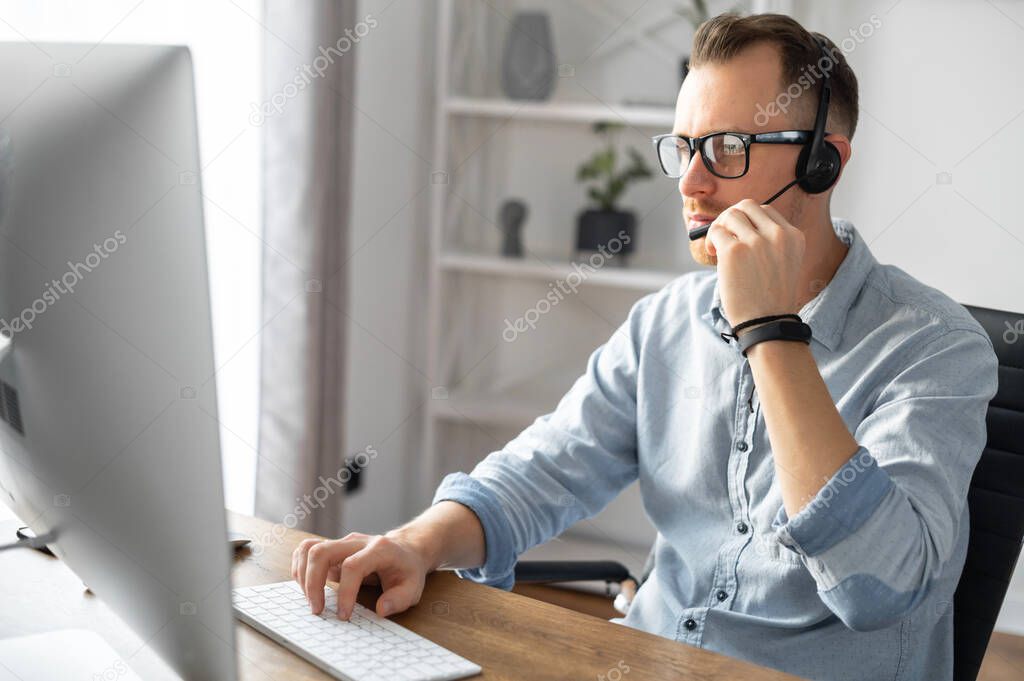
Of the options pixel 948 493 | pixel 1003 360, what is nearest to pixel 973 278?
pixel 1003 360

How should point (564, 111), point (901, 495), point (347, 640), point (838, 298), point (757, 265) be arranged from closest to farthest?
1. point (347, 640)
2. point (901, 495)
3. point (757, 265)
4. point (838, 298)
5. point (564, 111)

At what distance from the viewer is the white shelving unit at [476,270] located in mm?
2836

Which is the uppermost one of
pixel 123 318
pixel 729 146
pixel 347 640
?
pixel 729 146

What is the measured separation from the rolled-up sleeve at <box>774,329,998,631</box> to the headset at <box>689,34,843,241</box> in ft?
0.82

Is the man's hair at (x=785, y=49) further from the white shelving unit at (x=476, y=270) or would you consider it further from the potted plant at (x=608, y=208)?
the potted plant at (x=608, y=208)

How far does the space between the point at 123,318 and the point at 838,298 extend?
2.93 feet

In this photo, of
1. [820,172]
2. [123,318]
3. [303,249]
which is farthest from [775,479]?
[303,249]

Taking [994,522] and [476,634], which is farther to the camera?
[994,522]

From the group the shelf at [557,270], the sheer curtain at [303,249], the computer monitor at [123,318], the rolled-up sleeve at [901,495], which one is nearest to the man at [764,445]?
the rolled-up sleeve at [901,495]

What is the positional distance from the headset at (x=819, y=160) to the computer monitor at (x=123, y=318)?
79 centimetres

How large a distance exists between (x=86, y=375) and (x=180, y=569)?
14 cm

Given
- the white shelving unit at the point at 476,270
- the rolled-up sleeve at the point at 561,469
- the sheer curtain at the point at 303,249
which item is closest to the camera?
the rolled-up sleeve at the point at 561,469

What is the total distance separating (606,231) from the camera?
2893 mm

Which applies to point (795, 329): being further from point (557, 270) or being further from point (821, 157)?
point (557, 270)
